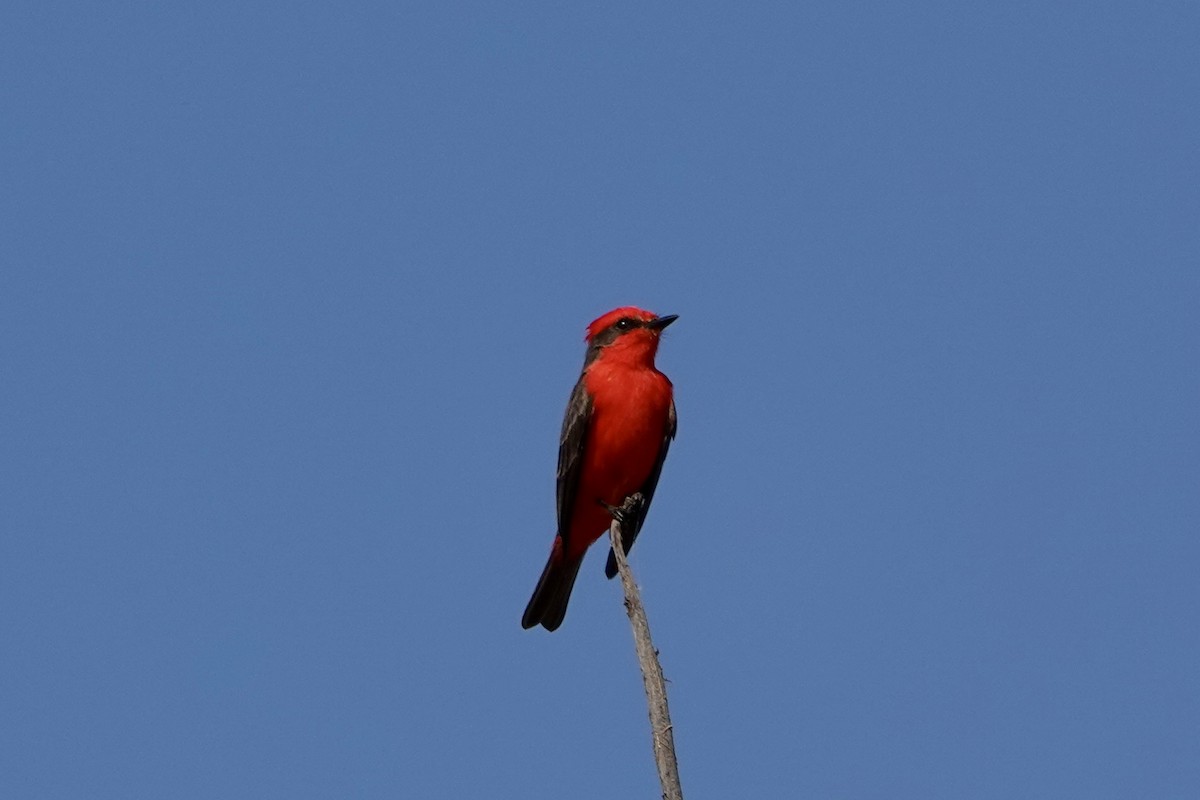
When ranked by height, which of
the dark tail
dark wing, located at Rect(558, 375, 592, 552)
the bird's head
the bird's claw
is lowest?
the dark tail

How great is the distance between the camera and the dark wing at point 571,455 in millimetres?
12164

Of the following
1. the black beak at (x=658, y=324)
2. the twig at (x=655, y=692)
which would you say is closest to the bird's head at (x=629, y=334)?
the black beak at (x=658, y=324)

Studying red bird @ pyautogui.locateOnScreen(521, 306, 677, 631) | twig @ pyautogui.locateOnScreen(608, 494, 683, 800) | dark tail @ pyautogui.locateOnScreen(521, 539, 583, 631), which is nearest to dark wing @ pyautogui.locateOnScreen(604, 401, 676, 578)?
red bird @ pyautogui.locateOnScreen(521, 306, 677, 631)

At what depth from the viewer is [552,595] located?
12.4 meters

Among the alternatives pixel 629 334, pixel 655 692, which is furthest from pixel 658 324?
pixel 655 692

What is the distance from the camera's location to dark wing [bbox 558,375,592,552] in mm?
12164

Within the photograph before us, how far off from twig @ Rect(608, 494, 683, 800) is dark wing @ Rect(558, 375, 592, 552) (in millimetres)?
3522

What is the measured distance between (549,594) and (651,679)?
497cm

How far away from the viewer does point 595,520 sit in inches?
490

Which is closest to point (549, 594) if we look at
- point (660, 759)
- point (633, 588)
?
point (633, 588)

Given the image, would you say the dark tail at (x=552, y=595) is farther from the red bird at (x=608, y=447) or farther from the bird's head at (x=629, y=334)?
the bird's head at (x=629, y=334)

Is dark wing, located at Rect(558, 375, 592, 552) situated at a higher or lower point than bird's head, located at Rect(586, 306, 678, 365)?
lower

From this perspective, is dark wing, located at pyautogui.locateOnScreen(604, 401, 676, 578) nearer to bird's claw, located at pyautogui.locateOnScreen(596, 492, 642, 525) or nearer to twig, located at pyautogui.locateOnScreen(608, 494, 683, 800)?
bird's claw, located at pyautogui.locateOnScreen(596, 492, 642, 525)

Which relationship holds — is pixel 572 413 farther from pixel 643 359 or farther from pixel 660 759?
pixel 660 759
